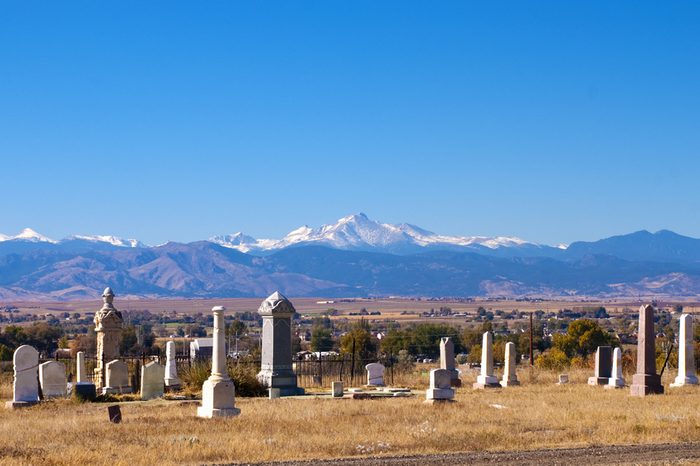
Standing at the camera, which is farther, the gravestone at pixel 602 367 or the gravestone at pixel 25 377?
the gravestone at pixel 602 367

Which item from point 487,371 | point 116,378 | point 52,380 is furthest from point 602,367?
point 52,380

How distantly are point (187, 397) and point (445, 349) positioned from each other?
9.14 m

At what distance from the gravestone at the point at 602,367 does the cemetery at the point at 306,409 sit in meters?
0.04

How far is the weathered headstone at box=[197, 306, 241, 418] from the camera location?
78.9 ft

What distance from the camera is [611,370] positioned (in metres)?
35.6

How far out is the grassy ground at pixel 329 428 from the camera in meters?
18.5

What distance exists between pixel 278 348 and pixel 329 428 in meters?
11.9

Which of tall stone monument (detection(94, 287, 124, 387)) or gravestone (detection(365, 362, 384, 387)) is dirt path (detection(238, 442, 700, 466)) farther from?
tall stone monument (detection(94, 287, 124, 387))

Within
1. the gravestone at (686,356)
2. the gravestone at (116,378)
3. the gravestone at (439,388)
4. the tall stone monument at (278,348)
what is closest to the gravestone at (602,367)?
the gravestone at (686,356)

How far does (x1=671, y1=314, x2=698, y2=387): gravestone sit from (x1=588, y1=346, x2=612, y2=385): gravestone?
252 cm

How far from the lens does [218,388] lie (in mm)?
24156

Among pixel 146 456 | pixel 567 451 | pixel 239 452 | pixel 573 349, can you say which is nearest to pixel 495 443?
pixel 567 451

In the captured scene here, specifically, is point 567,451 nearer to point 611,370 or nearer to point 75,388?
point 75,388

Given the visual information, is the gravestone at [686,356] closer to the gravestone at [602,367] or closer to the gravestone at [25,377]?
the gravestone at [602,367]
